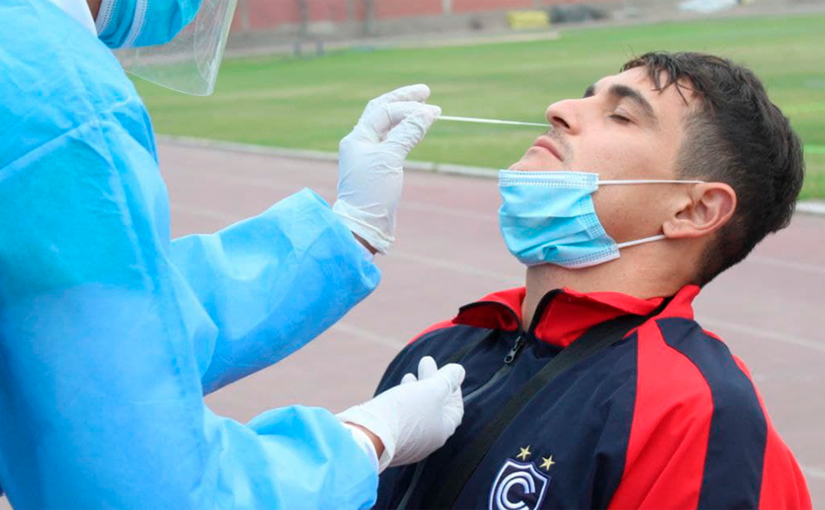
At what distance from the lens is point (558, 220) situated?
8.46ft

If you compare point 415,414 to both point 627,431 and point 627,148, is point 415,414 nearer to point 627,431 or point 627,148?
point 627,431

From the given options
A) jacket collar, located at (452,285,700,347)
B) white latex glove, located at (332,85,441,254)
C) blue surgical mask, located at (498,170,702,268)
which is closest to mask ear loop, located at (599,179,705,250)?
blue surgical mask, located at (498,170,702,268)

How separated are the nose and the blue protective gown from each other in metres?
1.23

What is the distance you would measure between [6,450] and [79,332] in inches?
8.9

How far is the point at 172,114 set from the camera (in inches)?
892

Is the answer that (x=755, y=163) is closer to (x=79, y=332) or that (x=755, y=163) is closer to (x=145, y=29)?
(x=145, y=29)

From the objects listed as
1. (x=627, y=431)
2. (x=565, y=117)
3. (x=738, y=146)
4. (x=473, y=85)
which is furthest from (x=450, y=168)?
(x=627, y=431)

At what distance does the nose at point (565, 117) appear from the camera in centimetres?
263

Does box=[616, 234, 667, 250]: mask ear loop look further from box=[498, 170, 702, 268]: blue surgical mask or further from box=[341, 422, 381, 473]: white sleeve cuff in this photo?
box=[341, 422, 381, 473]: white sleeve cuff

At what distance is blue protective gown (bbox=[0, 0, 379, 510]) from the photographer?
144 cm

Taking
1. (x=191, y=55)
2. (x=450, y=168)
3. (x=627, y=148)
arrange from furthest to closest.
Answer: (x=450, y=168), (x=627, y=148), (x=191, y=55)

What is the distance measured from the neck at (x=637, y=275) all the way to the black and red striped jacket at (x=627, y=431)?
2.5 inches

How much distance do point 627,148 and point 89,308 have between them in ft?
4.70

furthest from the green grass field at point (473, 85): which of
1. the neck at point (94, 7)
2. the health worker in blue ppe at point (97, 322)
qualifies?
the health worker in blue ppe at point (97, 322)
